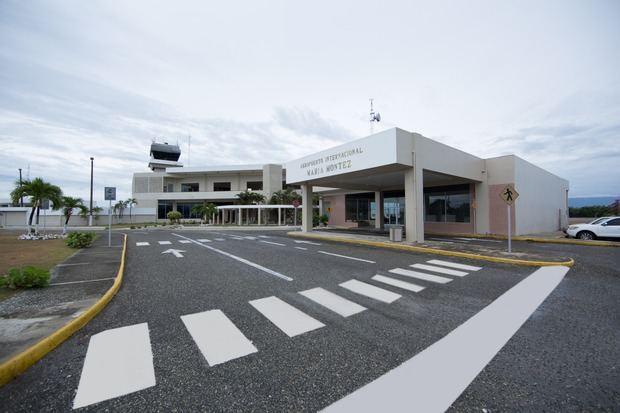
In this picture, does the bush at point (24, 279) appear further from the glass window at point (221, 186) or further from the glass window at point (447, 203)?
the glass window at point (221, 186)

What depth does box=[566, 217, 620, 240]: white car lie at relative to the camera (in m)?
14.5

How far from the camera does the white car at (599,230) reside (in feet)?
47.5

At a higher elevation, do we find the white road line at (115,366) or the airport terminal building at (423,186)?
the airport terminal building at (423,186)

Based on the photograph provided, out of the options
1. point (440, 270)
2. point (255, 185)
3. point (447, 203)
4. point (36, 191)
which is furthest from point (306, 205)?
point (255, 185)

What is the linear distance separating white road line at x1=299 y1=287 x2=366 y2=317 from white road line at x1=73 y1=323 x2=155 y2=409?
2908 millimetres

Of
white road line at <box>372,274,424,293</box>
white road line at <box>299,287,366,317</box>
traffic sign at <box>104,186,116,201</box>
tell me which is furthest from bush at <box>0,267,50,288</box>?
traffic sign at <box>104,186,116,201</box>

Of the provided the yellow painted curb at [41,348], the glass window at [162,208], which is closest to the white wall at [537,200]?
the yellow painted curb at [41,348]

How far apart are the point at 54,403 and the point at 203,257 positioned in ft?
27.9

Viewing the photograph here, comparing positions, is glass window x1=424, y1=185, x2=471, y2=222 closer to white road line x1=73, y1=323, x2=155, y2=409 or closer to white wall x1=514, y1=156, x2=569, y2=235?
white wall x1=514, y1=156, x2=569, y2=235

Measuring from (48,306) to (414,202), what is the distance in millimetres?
13996

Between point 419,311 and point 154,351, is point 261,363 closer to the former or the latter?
point 154,351

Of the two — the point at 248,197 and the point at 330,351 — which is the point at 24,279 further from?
the point at 248,197

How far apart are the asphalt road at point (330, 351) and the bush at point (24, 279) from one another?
1820mm

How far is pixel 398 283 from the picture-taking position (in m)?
6.46
